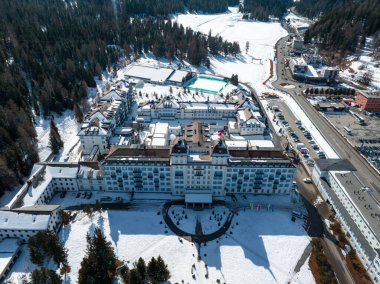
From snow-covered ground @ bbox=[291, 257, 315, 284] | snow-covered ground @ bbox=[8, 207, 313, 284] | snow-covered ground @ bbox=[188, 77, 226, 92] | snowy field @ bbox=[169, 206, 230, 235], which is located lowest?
snow-covered ground @ bbox=[291, 257, 315, 284]

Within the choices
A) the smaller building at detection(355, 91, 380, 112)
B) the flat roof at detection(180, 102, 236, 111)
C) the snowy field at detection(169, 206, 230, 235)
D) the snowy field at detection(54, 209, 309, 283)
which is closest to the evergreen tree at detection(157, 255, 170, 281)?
the snowy field at detection(54, 209, 309, 283)

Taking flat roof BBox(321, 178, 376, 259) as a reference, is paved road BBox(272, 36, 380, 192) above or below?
below

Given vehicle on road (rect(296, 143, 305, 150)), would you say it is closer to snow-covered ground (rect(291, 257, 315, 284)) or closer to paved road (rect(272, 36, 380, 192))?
paved road (rect(272, 36, 380, 192))

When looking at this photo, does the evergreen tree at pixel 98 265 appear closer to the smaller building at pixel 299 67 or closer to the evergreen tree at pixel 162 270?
the evergreen tree at pixel 162 270

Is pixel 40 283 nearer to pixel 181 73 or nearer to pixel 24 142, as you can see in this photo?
pixel 24 142

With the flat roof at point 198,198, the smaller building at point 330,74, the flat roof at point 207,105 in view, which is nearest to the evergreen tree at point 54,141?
the flat roof at point 207,105

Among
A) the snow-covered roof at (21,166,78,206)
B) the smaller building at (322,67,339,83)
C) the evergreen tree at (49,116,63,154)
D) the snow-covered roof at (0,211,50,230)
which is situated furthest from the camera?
the smaller building at (322,67,339,83)
